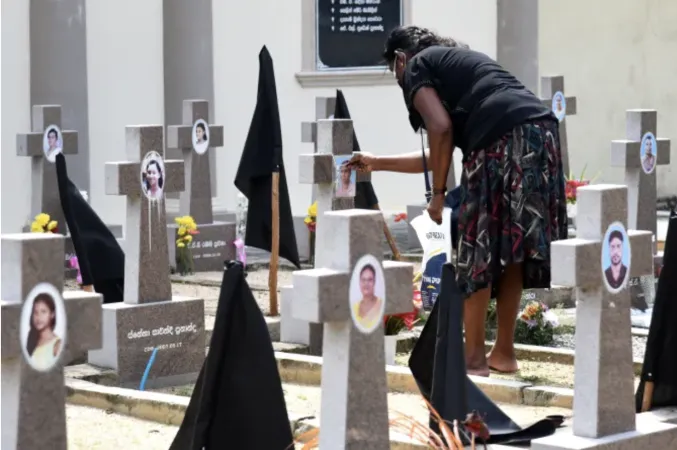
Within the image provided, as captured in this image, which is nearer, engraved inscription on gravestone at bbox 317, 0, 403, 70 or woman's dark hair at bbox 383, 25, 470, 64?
woman's dark hair at bbox 383, 25, 470, 64

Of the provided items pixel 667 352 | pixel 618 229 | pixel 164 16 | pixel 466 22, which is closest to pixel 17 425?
pixel 618 229

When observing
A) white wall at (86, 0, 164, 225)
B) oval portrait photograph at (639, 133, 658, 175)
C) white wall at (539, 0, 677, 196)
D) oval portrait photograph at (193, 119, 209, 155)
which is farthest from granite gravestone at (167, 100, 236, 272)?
white wall at (539, 0, 677, 196)

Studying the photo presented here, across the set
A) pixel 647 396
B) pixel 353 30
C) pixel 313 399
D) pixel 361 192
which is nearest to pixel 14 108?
pixel 353 30

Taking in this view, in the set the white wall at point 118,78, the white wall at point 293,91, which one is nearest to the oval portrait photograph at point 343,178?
the white wall at point 118,78

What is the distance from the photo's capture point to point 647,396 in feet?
19.9

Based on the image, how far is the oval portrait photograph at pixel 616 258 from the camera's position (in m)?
5.44

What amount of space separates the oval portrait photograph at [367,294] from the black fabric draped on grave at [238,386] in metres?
0.40

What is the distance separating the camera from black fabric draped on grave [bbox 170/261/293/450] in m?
5.18

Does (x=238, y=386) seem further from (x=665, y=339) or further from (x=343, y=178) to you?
(x=343, y=178)

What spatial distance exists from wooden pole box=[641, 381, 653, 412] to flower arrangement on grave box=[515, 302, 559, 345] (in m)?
2.19

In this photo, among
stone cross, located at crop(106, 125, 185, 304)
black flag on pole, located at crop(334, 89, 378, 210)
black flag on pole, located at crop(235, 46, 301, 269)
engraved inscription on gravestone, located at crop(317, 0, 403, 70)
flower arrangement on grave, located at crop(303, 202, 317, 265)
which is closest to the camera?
stone cross, located at crop(106, 125, 185, 304)

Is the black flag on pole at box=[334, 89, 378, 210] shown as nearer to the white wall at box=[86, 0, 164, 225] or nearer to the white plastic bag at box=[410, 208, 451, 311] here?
the white plastic bag at box=[410, 208, 451, 311]

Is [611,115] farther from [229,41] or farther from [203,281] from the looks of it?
[203,281]

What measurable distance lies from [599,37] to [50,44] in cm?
780
